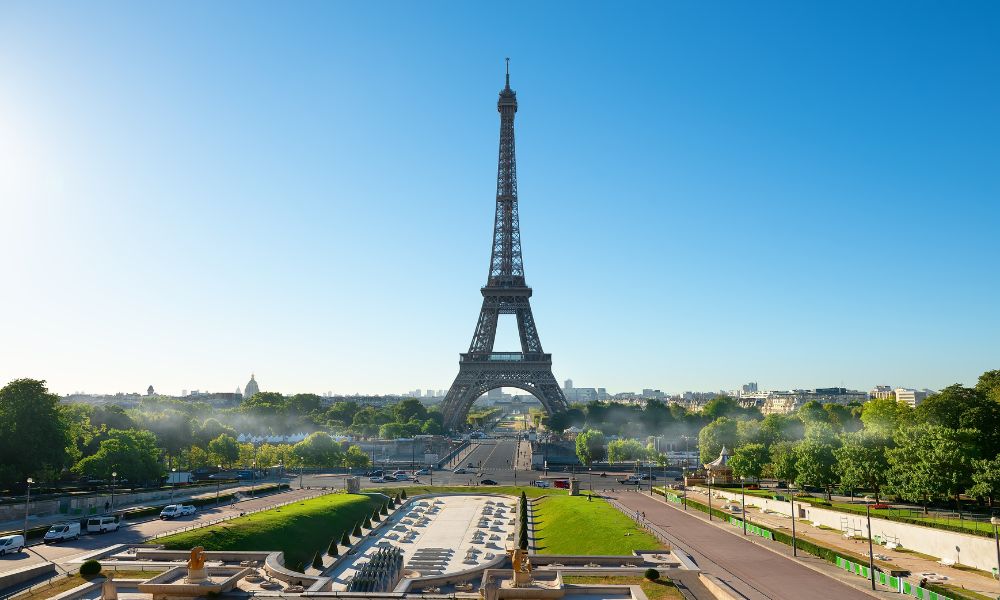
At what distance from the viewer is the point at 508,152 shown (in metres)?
134

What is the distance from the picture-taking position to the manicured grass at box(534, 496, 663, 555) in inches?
1879

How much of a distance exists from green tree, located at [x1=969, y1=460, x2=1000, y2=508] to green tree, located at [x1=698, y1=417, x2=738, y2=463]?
178ft

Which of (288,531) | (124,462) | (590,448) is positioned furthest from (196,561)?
(590,448)

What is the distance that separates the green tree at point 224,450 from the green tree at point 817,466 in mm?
75339

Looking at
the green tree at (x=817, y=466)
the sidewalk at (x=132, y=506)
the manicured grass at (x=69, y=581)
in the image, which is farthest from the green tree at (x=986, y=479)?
the sidewalk at (x=132, y=506)

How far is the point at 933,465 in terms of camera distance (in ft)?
159

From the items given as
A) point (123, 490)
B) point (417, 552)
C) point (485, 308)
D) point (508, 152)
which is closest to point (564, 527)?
point (417, 552)

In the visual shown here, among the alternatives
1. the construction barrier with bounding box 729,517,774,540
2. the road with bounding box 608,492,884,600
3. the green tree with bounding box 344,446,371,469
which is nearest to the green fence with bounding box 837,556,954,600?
the road with bounding box 608,492,884,600

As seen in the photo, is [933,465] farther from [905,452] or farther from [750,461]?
[750,461]

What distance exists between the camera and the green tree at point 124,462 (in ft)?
229

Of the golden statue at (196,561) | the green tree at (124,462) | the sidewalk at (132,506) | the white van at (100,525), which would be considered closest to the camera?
the golden statue at (196,561)

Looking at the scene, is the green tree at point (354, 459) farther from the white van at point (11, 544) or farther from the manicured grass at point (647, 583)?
the manicured grass at point (647, 583)

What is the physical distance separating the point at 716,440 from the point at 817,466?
41.2 m

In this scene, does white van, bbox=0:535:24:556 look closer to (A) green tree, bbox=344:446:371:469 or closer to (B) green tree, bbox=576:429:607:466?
(A) green tree, bbox=344:446:371:469
